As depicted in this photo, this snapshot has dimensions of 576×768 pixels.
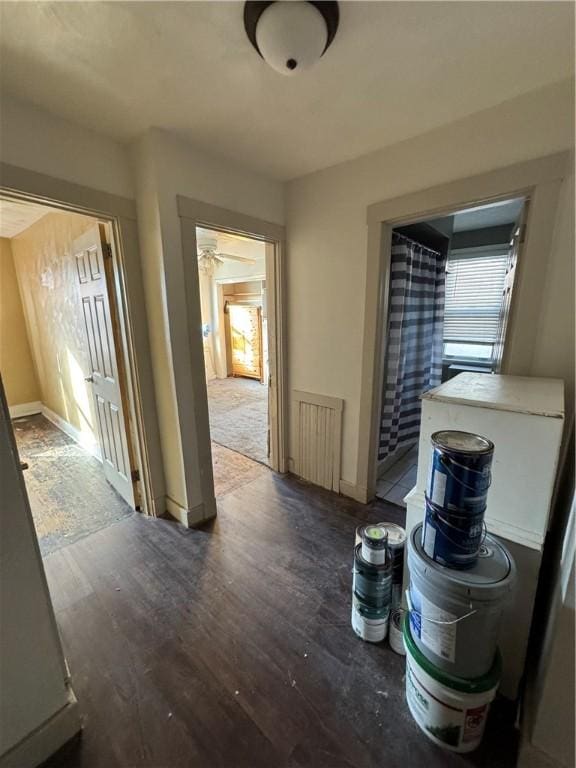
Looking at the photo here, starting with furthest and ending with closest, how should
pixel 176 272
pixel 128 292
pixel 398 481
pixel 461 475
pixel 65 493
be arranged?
pixel 398 481
pixel 65 493
pixel 128 292
pixel 176 272
pixel 461 475

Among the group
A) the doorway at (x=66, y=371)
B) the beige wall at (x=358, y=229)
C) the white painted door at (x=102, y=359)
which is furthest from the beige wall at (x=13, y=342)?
the beige wall at (x=358, y=229)

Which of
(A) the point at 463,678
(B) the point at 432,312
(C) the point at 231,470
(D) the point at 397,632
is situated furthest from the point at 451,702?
(B) the point at 432,312

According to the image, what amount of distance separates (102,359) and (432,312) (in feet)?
9.76

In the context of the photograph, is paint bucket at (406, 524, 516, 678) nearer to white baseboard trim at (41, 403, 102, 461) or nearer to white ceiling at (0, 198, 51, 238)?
white baseboard trim at (41, 403, 102, 461)

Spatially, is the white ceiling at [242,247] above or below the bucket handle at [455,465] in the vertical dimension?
above

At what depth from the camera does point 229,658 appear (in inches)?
52.4

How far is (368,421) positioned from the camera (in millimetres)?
2232

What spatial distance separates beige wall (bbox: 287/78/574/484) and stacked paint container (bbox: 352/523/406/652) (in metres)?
1.03

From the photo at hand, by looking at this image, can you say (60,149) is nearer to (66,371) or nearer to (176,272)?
(176,272)

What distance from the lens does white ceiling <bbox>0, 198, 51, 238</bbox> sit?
2.92 m

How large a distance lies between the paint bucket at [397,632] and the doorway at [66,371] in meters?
1.57

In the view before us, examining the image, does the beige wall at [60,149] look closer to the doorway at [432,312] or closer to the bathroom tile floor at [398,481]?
the doorway at [432,312]

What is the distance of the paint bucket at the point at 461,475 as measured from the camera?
0.88m

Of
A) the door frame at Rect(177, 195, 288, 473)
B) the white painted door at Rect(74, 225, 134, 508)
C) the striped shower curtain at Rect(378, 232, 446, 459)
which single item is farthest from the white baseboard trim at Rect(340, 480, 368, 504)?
the white painted door at Rect(74, 225, 134, 508)
